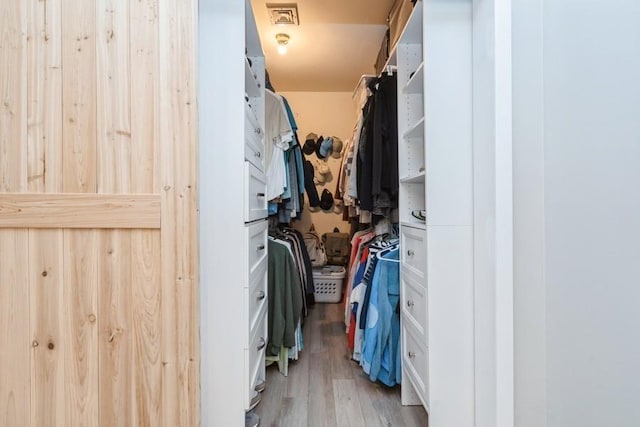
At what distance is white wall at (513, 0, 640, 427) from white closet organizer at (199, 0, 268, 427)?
0.99 metres

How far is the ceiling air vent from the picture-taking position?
2.36 metres

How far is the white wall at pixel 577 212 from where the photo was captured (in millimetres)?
794

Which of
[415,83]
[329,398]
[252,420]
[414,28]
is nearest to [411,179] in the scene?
[415,83]

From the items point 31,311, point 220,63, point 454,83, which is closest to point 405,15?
point 454,83

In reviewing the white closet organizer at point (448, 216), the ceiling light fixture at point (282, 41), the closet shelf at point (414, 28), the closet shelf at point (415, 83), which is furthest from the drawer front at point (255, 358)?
the ceiling light fixture at point (282, 41)

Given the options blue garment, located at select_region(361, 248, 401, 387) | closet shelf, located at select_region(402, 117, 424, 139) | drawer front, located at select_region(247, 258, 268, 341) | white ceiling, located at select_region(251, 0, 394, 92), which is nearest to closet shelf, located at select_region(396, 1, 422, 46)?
closet shelf, located at select_region(402, 117, 424, 139)

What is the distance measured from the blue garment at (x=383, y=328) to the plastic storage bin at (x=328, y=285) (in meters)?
1.65

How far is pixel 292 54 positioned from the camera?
3104mm

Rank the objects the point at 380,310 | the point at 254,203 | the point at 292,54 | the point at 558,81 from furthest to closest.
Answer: the point at 292,54
the point at 380,310
the point at 254,203
the point at 558,81

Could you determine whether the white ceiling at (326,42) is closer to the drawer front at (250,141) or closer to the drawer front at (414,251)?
the drawer front at (250,141)

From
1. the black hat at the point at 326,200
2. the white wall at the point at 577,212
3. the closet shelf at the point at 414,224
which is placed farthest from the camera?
the black hat at the point at 326,200

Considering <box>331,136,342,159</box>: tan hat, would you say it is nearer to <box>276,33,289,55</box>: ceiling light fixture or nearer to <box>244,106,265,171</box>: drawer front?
<box>276,33,289,55</box>: ceiling light fixture

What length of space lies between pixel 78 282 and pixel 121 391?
378 mm

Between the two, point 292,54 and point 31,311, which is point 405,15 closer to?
point 292,54
